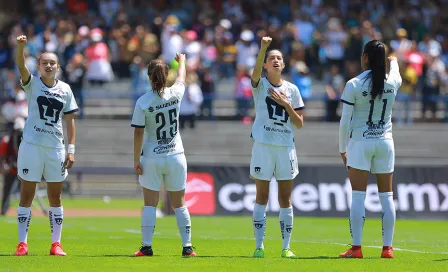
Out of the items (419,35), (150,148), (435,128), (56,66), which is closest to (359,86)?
(150,148)

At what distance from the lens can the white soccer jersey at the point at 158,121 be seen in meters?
12.4

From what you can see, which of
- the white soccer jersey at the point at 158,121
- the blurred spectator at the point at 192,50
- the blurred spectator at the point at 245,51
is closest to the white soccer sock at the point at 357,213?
the white soccer jersey at the point at 158,121

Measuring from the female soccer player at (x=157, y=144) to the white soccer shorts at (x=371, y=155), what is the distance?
80.2 inches

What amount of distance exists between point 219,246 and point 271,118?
310 cm

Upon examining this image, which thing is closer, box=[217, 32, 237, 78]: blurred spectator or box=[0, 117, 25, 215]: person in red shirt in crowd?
box=[0, 117, 25, 215]: person in red shirt in crowd

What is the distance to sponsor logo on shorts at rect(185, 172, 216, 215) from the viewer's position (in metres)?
23.2

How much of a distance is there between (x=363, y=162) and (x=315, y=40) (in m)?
20.9

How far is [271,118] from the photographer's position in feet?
41.4

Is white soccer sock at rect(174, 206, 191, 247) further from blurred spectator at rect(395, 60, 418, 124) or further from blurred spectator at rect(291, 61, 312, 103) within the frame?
blurred spectator at rect(395, 60, 418, 124)

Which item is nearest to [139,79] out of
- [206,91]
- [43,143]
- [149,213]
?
[206,91]

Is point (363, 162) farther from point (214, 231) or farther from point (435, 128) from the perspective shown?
point (435, 128)

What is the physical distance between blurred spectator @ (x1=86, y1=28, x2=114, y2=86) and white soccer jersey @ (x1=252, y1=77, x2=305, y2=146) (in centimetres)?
1888

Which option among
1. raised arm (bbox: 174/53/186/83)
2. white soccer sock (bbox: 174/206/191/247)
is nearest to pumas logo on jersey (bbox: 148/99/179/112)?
raised arm (bbox: 174/53/186/83)

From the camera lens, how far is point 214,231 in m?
18.8
